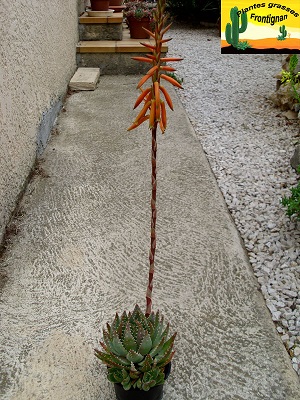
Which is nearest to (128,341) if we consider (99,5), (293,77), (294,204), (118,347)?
(118,347)

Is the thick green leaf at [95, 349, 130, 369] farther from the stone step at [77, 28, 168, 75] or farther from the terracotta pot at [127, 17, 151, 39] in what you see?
the terracotta pot at [127, 17, 151, 39]

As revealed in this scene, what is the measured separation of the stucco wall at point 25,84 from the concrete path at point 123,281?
210 mm

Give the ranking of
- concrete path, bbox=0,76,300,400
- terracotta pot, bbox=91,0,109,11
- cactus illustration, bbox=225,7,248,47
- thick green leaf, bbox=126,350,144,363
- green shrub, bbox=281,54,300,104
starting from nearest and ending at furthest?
thick green leaf, bbox=126,350,144,363 → concrete path, bbox=0,76,300,400 → cactus illustration, bbox=225,7,248,47 → green shrub, bbox=281,54,300,104 → terracotta pot, bbox=91,0,109,11

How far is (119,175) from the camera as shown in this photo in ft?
12.0

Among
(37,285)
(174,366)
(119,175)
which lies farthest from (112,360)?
(119,175)

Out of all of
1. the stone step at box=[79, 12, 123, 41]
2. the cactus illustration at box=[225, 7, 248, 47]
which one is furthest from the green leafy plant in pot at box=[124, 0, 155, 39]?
the cactus illustration at box=[225, 7, 248, 47]

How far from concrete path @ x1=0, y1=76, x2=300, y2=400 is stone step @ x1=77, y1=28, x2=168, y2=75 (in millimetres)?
2494

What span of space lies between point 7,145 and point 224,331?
1789 millimetres

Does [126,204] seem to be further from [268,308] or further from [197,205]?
[268,308]

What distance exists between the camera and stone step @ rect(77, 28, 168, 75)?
6.15 m

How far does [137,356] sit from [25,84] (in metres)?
2.50

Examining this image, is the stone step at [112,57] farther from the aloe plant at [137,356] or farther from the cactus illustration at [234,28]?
the aloe plant at [137,356]

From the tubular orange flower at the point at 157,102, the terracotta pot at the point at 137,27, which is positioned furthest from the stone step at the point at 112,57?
the tubular orange flower at the point at 157,102

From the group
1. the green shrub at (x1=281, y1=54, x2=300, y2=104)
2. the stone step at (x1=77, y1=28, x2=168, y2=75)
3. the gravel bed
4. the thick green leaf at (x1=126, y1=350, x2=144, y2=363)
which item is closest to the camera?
the thick green leaf at (x1=126, y1=350, x2=144, y2=363)
